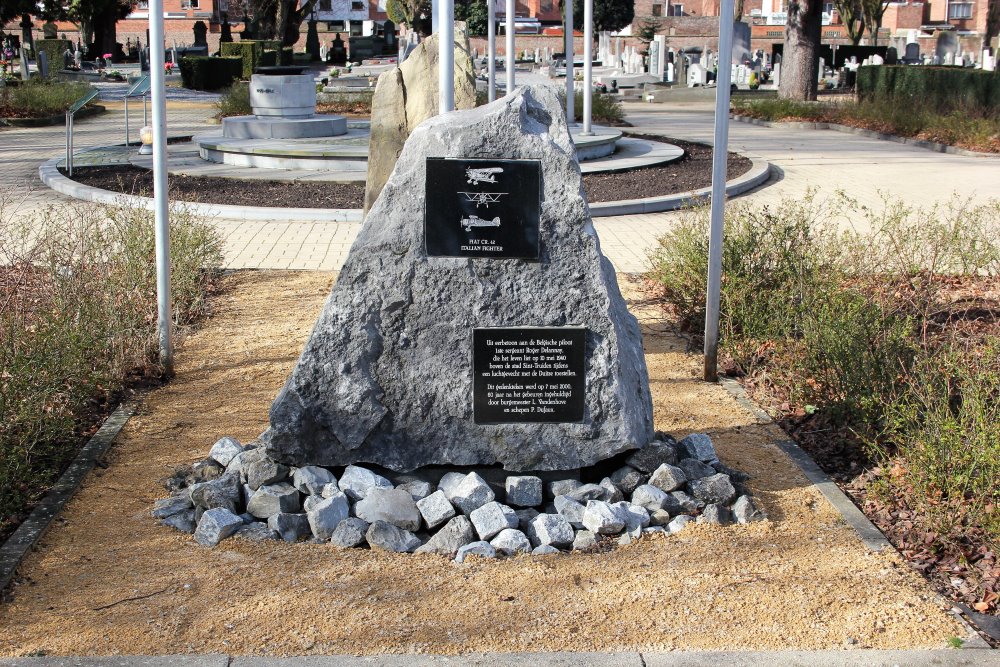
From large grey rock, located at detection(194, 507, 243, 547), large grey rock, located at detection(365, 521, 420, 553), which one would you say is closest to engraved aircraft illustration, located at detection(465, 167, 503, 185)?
large grey rock, located at detection(365, 521, 420, 553)

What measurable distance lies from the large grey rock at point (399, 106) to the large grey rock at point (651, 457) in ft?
15.0

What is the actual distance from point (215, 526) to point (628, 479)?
1.70 metres

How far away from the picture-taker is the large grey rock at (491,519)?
4273mm

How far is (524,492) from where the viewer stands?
455cm

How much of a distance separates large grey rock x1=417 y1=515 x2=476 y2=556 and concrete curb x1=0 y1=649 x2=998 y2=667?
0.80 m

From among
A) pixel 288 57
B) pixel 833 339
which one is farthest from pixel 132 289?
pixel 288 57

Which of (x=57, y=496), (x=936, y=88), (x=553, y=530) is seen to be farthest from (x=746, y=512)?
(x=936, y=88)

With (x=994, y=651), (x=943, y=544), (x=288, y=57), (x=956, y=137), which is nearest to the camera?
(x=994, y=651)

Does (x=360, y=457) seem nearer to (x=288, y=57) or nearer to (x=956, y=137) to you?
(x=956, y=137)

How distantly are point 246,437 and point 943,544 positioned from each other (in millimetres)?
3156

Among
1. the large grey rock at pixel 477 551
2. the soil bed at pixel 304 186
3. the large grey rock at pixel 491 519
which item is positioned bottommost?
the large grey rock at pixel 477 551

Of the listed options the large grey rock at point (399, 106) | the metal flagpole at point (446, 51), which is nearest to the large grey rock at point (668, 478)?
the metal flagpole at point (446, 51)

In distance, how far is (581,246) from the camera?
4.52 meters

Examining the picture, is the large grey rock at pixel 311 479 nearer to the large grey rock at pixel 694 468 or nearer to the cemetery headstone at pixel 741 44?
the large grey rock at pixel 694 468
